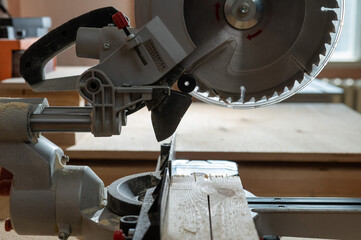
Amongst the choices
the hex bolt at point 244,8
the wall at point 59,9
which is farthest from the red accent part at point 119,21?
the wall at point 59,9

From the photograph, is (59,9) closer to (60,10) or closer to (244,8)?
(60,10)

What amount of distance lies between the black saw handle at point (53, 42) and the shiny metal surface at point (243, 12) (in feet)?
0.82

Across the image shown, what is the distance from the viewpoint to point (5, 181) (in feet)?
3.72

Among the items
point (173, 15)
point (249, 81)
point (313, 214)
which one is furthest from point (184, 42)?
point (313, 214)

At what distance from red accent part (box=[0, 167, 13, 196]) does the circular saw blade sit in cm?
47

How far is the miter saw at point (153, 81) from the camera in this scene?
104 cm

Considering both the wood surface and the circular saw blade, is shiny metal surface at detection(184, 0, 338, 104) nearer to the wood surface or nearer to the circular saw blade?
the circular saw blade

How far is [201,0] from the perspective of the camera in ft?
3.54

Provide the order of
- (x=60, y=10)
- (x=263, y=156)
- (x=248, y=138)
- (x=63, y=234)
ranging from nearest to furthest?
1. (x=63, y=234)
2. (x=263, y=156)
3. (x=248, y=138)
4. (x=60, y=10)

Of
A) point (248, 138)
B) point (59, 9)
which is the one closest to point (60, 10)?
point (59, 9)

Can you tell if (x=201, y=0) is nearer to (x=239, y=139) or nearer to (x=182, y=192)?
(x=182, y=192)

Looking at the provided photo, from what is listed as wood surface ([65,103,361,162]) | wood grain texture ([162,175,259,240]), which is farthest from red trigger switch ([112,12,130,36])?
wood surface ([65,103,361,162])

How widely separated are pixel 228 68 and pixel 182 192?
0.29 metres

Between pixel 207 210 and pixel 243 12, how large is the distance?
1.39ft
